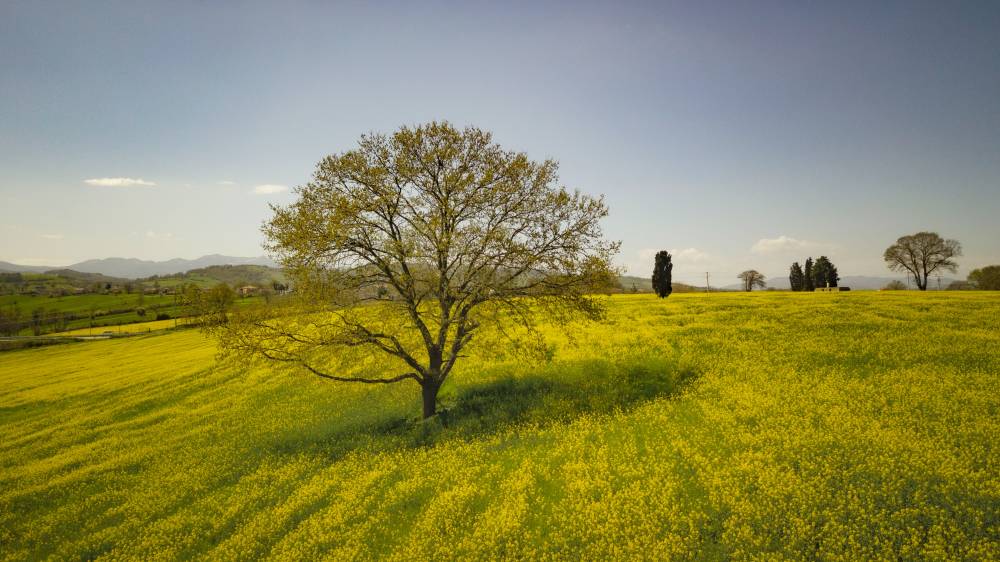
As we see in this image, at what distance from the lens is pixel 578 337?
26562 millimetres

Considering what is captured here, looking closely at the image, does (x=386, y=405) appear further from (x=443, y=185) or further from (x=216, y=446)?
(x=443, y=185)

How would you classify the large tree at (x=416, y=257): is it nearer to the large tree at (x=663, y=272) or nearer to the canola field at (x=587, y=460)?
the canola field at (x=587, y=460)

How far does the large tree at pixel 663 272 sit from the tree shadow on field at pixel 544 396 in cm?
3794

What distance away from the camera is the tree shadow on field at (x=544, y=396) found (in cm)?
1611

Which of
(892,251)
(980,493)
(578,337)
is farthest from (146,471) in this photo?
(892,251)

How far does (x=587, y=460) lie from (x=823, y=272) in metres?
78.4

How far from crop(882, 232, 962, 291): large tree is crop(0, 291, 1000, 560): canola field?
6276cm

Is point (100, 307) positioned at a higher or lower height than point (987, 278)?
lower

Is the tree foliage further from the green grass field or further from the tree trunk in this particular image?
the green grass field

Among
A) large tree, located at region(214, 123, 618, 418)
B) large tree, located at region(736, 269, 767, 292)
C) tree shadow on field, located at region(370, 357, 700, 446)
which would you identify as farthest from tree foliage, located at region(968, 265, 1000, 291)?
large tree, located at region(214, 123, 618, 418)

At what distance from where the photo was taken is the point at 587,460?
12.5 m

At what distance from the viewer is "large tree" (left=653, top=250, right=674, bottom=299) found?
55.5 m

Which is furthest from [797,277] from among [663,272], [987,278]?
[663,272]

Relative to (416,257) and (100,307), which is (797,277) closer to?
(416,257)
